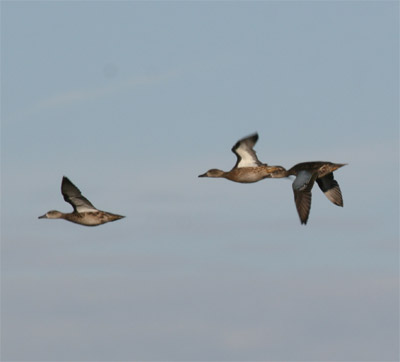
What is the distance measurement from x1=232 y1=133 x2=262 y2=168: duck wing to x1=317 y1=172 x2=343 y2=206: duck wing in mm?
4588

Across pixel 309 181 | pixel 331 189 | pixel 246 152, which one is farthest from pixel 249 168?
pixel 331 189

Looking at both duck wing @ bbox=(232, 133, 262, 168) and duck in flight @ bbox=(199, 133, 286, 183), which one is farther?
duck in flight @ bbox=(199, 133, 286, 183)

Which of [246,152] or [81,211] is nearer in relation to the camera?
[81,211]

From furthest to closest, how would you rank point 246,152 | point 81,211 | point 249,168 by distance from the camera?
point 249,168 < point 246,152 < point 81,211

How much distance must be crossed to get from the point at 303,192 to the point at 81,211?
9379 mm

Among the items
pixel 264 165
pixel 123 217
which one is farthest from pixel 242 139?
pixel 123 217

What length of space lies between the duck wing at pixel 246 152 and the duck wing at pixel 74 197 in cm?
663

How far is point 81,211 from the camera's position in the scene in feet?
158

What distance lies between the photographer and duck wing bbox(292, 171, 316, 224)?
162 feet

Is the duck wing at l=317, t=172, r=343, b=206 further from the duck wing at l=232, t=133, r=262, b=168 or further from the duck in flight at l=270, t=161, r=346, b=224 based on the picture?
the duck wing at l=232, t=133, r=262, b=168

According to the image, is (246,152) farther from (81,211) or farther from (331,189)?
(81,211)

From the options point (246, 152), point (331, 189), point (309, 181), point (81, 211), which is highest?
point (246, 152)

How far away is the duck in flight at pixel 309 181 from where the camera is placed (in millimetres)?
49719

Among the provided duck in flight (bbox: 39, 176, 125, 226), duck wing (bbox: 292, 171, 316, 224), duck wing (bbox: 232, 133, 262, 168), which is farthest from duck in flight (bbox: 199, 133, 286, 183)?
duck in flight (bbox: 39, 176, 125, 226)
